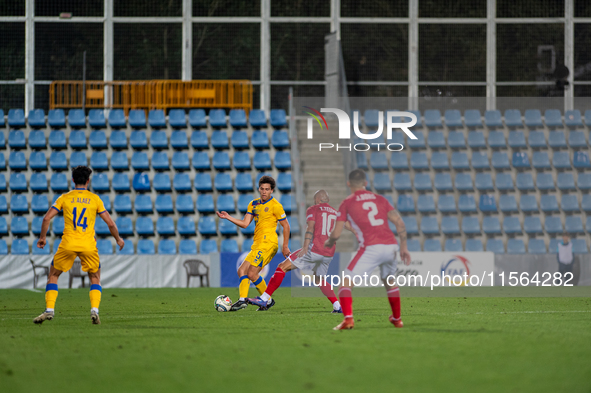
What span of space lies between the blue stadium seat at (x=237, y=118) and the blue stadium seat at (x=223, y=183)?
1935 mm

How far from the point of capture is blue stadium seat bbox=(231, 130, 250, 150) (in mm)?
23422

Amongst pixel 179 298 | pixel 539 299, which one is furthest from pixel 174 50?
pixel 539 299

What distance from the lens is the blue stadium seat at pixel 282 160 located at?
22969 millimetres

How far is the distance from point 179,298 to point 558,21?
17.0 metres

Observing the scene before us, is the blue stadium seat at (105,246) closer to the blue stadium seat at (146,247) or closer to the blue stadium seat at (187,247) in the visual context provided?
the blue stadium seat at (146,247)

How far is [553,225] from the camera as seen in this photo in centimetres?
2164

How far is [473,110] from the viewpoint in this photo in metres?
24.1

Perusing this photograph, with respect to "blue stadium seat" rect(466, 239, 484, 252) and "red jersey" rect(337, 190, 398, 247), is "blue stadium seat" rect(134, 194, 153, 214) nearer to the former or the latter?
"blue stadium seat" rect(466, 239, 484, 252)

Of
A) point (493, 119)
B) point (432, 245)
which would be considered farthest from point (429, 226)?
point (493, 119)

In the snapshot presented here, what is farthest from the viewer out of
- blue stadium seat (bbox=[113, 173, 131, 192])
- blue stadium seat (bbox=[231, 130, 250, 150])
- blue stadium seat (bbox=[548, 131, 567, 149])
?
blue stadium seat (bbox=[231, 130, 250, 150])

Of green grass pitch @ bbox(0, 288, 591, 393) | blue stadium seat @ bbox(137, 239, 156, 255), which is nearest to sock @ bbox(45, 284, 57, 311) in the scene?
green grass pitch @ bbox(0, 288, 591, 393)

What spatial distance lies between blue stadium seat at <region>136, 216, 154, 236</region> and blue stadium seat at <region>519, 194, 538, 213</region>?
35.5 feet

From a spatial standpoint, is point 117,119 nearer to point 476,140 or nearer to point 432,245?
point 432,245

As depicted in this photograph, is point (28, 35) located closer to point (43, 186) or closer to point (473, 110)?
point (43, 186)
